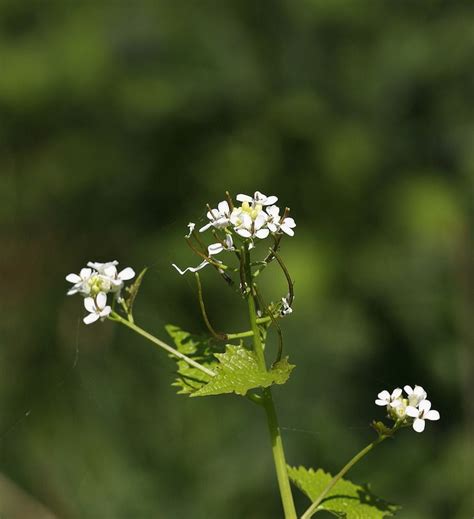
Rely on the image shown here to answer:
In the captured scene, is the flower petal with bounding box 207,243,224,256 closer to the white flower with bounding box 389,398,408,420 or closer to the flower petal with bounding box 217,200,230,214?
the flower petal with bounding box 217,200,230,214

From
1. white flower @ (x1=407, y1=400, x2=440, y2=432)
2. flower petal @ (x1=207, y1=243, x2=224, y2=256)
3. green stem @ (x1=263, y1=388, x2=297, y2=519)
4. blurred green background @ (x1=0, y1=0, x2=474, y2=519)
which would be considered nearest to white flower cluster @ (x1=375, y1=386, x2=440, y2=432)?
white flower @ (x1=407, y1=400, x2=440, y2=432)

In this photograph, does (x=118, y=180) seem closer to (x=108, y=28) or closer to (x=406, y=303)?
(x=108, y=28)

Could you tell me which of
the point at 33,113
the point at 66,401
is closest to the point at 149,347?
the point at 66,401

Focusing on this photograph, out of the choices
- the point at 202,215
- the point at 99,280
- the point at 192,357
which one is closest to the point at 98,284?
the point at 99,280

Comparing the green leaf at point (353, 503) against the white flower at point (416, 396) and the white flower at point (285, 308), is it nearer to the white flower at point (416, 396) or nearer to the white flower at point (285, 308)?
the white flower at point (416, 396)

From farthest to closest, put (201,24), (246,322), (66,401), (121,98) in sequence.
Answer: (121,98) < (201,24) < (246,322) < (66,401)

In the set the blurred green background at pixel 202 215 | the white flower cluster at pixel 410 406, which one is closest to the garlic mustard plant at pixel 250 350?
the white flower cluster at pixel 410 406
